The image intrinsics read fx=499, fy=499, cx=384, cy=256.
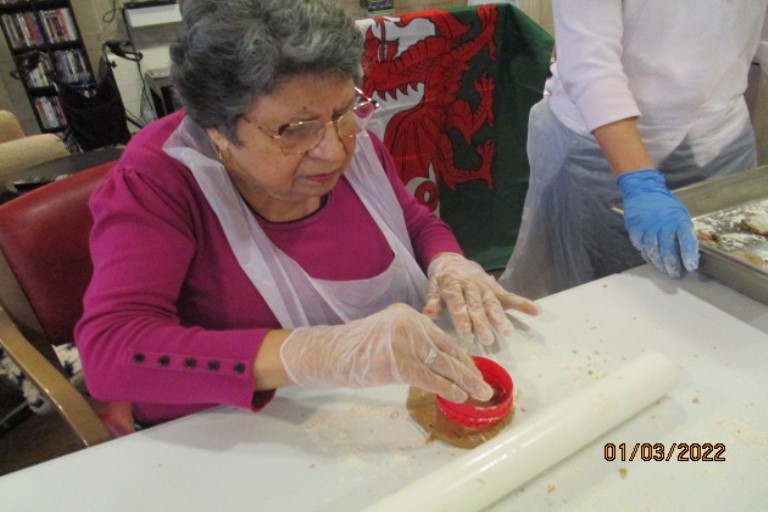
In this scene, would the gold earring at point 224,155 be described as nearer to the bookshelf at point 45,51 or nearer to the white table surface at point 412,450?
the white table surface at point 412,450

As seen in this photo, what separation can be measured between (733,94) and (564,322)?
97 cm

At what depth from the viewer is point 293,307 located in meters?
1.01

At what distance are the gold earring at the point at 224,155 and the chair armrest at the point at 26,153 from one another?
7.67 ft

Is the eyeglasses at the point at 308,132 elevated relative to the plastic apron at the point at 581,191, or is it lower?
elevated

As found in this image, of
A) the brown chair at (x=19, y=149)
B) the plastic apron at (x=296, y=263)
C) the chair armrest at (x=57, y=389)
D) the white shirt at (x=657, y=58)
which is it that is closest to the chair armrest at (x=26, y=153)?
the brown chair at (x=19, y=149)

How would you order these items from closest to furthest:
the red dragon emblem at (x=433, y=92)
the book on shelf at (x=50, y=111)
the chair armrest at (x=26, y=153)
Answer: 1. the red dragon emblem at (x=433, y=92)
2. the chair armrest at (x=26, y=153)
3. the book on shelf at (x=50, y=111)

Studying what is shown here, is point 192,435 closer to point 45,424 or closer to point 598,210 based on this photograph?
point 598,210

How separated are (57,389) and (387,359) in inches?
25.5

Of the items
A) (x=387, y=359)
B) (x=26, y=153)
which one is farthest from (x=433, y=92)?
(x=26, y=153)

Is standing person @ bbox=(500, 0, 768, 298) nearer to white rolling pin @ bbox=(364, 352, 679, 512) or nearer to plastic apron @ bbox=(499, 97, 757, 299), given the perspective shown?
plastic apron @ bbox=(499, 97, 757, 299)

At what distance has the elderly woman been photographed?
760 millimetres

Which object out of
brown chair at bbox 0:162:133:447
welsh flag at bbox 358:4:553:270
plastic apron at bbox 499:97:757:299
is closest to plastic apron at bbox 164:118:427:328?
brown chair at bbox 0:162:133:447

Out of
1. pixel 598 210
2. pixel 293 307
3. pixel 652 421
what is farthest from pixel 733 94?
pixel 293 307

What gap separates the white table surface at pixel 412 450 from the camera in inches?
26.5
